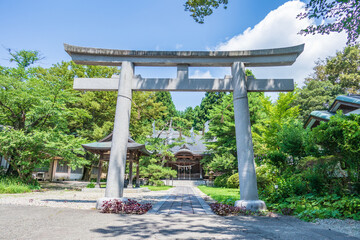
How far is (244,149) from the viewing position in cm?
570

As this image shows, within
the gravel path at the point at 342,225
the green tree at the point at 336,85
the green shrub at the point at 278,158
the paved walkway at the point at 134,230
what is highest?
the green tree at the point at 336,85

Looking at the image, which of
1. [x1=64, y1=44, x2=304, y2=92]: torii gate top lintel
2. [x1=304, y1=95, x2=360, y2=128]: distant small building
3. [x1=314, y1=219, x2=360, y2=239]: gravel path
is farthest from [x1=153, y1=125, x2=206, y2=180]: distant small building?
[x1=314, y1=219, x2=360, y2=239]: gravel path

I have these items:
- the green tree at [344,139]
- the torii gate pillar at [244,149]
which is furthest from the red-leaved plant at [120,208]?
the green tree at [344,139]

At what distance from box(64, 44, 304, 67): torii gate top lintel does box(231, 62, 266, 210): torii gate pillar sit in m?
0.36

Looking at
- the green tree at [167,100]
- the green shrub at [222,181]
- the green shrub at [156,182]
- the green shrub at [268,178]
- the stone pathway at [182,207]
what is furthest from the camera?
the green tree at [167,100]

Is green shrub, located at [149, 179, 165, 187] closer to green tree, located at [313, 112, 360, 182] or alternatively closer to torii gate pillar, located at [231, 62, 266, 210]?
torii gate pillar, located at [231, 62, 266, 210]

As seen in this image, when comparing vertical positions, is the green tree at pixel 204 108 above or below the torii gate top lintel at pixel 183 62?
above

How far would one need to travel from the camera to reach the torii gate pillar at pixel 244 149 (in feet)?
17.8

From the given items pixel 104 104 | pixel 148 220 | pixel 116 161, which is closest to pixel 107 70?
pixel 104 104

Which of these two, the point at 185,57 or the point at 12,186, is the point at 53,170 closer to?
the point at 12,186

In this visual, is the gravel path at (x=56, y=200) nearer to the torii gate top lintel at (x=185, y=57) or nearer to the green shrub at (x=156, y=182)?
the torii gate top lintel at (x=185, y=57)

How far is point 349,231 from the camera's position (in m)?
3.63

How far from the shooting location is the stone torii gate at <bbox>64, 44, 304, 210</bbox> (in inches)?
233

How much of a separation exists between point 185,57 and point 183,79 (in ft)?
2.45
